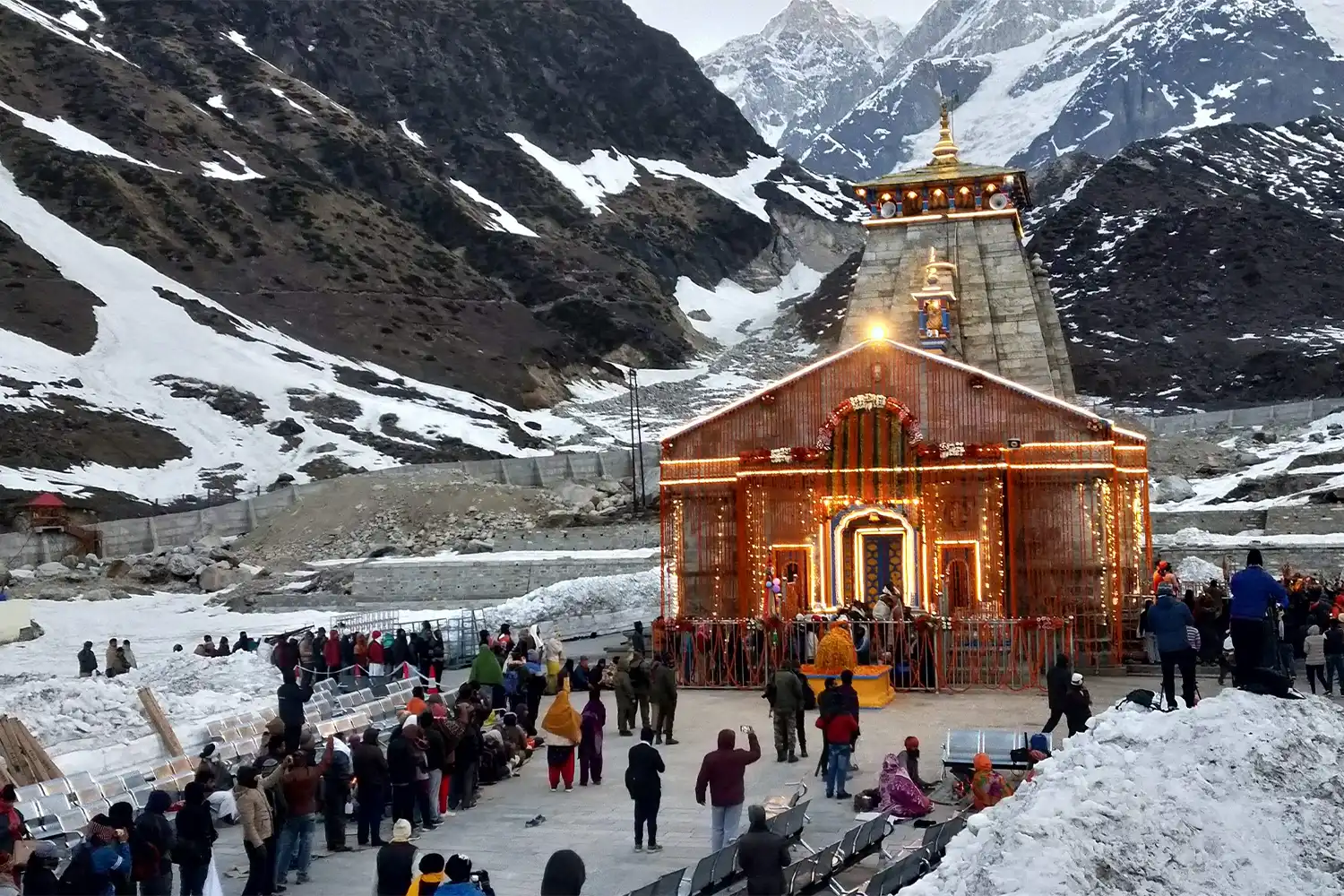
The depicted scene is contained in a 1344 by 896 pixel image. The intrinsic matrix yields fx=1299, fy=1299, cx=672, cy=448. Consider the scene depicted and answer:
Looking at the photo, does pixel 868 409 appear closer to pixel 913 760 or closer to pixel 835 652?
pixel 835 652

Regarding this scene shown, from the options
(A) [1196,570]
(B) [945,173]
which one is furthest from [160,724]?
(A) [1196,570]

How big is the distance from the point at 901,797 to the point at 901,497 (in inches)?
494

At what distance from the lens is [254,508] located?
171 feet

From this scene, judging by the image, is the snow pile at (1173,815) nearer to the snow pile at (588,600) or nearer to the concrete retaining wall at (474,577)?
the snow pile at (588,600)

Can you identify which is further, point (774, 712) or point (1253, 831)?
point (774, 712)

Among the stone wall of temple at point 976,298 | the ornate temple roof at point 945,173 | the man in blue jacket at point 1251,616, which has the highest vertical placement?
the ornate temple roof at point 945,173

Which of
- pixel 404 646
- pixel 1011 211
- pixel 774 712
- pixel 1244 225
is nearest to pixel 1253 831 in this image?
pixel 774 712

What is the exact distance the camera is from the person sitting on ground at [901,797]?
12719 mm

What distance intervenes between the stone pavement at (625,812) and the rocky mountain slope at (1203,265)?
68.1m

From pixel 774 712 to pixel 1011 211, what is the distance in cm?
1805

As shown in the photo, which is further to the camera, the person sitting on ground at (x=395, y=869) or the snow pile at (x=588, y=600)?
the snow pile at (x=588, y=600)

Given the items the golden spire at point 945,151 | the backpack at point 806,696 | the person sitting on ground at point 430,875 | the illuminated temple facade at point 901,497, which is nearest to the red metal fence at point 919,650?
the illuminated temple facade at point 901,497

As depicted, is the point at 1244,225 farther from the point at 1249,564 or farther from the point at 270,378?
the point at 1249,564

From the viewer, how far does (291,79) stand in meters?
124
